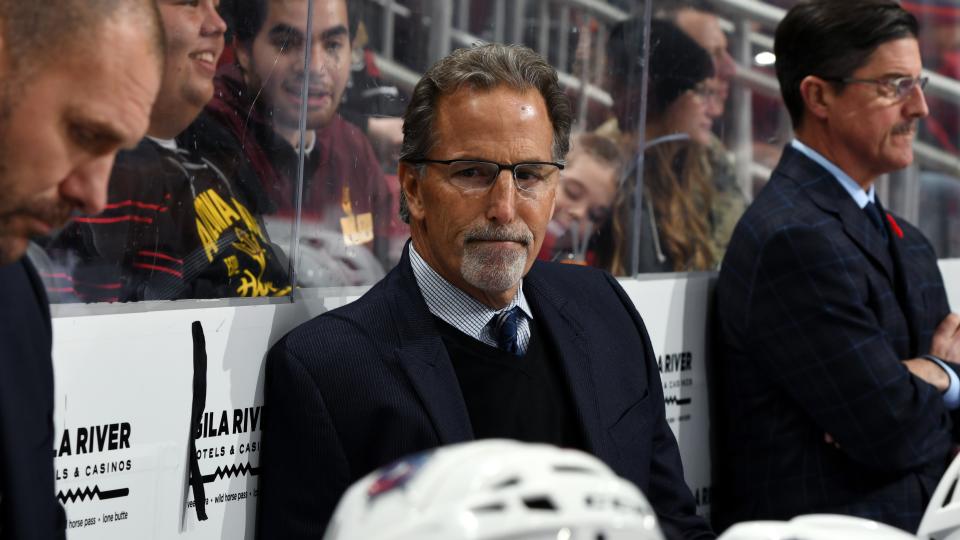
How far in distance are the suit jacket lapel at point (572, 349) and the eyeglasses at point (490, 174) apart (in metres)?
0.27

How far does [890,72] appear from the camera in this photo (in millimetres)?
3014

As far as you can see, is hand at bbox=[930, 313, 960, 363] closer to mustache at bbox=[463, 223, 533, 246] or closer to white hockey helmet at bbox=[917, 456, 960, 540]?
white hockey helmet at bbox=[917, 456, 960, 540]

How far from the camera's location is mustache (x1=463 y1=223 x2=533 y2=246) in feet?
7.22

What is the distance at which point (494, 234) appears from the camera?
2201 mm

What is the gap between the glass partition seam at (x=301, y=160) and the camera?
2250mm

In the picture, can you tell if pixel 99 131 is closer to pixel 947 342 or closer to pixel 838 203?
pixel 838 203

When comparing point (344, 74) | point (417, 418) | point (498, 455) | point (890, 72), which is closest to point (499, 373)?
point (417, 418)

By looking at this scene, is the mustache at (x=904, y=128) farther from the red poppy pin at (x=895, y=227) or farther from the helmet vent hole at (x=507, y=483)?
the helmet vent hole at (x=507, y=483)

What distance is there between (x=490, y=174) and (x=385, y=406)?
493mm

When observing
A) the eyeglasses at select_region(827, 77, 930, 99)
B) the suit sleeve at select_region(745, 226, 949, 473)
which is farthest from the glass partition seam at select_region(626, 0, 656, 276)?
the eyeglasses at select_region(827, 77, 930, 99)

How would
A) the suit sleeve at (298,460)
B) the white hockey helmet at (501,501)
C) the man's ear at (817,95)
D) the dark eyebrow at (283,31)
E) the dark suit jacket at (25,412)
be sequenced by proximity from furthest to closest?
the man's ear at (817,95), the dark eyebrow at (283,31), the suit sleeve at (298,460), the dark suit jacket at (25,412), the white hockey helmet at (501,501)

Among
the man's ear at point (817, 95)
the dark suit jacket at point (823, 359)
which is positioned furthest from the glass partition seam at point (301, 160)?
the man's ear at point (817, 95)

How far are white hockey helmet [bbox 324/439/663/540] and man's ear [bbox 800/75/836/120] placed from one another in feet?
7.41

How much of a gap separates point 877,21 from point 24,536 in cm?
242
